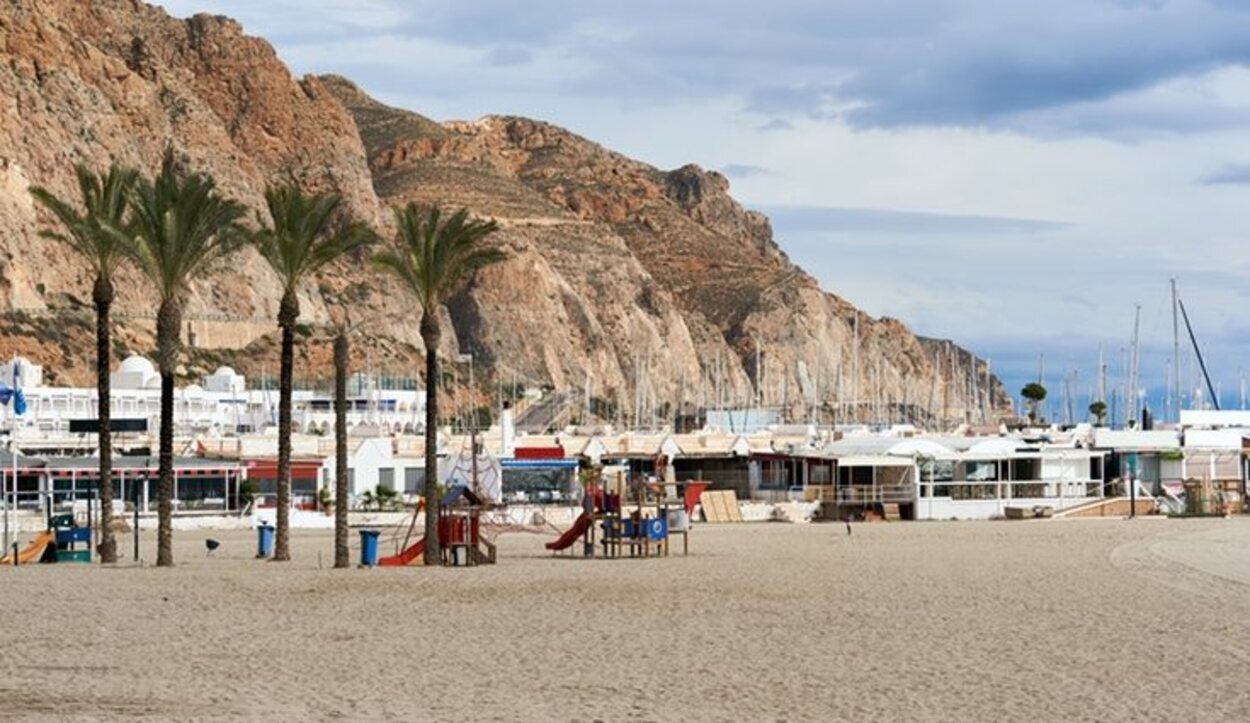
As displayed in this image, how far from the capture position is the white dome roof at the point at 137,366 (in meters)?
102

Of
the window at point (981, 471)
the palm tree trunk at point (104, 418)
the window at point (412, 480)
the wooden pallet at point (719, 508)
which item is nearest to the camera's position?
the palm tree trunk at point (104, 418)

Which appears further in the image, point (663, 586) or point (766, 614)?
point (663, 586)

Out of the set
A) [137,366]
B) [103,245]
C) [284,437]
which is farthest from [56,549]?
[137,366]

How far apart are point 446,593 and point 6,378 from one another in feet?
203

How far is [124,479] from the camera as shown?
60.5 m

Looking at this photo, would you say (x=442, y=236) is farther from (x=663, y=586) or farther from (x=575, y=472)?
(x=575, y=472)

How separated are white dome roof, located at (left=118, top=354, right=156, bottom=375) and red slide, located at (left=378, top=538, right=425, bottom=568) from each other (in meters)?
67.6

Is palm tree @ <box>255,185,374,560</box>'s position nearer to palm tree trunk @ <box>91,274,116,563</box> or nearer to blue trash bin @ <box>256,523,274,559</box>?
blue trash bin @ <box>256,523,274,559</box>

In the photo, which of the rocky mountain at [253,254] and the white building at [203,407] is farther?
the rocky mountain at [253,254]

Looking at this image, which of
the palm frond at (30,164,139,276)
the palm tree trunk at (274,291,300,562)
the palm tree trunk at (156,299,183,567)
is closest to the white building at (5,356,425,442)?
the palm frond at (30,164,139,276)

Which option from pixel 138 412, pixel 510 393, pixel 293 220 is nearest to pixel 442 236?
pixel 293 220

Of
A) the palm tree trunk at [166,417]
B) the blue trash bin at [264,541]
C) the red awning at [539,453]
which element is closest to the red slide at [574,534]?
the blue trash bin at [264,541]

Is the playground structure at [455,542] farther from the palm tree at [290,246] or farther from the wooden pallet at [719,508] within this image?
the wooden pallet at [719,508]

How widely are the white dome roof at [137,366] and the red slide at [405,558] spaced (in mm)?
67644
